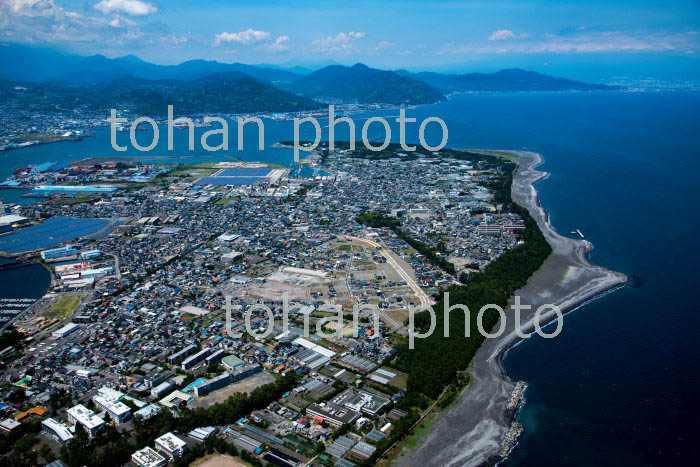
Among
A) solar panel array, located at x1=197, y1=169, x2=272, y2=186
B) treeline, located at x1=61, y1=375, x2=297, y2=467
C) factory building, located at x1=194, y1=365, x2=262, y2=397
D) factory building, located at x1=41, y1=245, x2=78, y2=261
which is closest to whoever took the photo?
treeline, located at x1=61, y1=375, x2=297, y2=467

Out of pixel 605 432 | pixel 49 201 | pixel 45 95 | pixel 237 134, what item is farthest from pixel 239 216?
pixel 45 95

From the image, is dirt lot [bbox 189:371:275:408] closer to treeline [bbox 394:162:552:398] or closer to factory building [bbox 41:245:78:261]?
treeline [bbox 394:162:552:398]

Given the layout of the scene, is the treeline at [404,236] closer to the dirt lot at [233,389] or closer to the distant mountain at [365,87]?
the dirt lot at [233,389]

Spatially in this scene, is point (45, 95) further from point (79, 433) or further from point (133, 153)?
point (79, 433)

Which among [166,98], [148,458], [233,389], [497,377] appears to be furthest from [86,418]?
[166,98]

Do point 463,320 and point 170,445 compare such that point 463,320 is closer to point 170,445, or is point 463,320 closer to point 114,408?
point 170,445

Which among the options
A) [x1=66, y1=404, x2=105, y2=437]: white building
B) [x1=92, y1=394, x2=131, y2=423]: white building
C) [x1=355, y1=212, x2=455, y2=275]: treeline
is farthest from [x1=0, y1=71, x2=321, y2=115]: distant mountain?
[x1=66, y1=404, x2=105, y2=437]: white building
